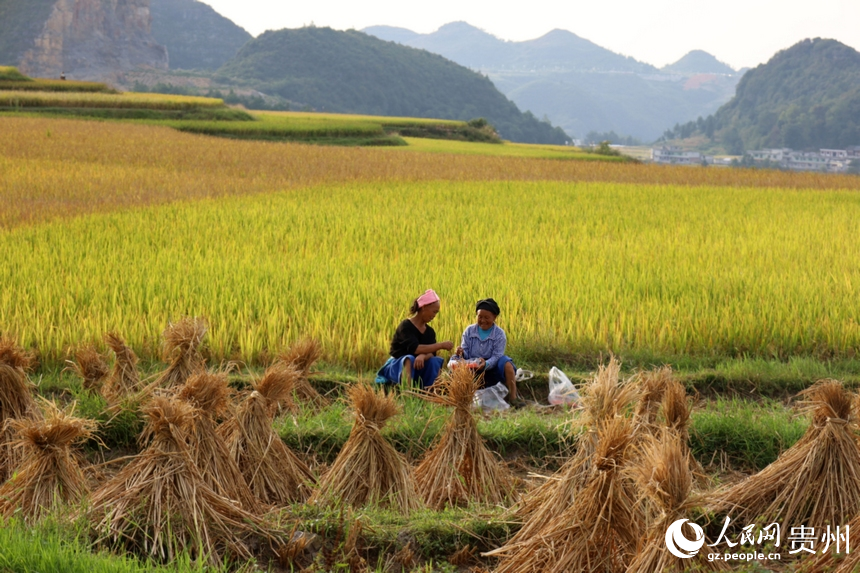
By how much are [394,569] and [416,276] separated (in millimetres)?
4202

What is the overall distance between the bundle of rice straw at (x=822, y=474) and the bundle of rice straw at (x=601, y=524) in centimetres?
54

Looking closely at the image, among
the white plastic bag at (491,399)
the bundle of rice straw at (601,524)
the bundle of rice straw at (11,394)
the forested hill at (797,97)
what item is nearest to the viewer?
the bundle of rice straw at (601,524)

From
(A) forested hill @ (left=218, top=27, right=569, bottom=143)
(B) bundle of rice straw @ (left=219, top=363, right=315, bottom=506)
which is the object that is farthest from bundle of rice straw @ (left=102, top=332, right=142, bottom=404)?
(A) forested hill @ (left=218, top=27, right=569, bottom=143)

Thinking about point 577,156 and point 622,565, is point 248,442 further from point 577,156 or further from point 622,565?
point 577,156

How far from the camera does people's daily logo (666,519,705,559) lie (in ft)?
7.43

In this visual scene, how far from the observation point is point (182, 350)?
13.3 feet

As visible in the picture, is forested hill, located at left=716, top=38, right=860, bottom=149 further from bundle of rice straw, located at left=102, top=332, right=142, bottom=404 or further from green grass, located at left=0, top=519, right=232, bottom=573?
green grass, located at left=0, top=519, right=232, bottom=573

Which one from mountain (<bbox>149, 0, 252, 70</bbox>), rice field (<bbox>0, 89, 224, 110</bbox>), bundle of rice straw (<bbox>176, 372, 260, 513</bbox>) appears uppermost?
mountain (<bbox>149, 0, 252, 70</bbox>)

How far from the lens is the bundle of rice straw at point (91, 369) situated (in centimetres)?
452

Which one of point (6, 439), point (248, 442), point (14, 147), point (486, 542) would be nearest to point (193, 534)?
point (248, 442)

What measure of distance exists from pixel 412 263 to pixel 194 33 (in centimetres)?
13789

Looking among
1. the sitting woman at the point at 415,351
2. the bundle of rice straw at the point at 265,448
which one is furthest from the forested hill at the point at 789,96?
the bundle of rice straw at the point at 265,448

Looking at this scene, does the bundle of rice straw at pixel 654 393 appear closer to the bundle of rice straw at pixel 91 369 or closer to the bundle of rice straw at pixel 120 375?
the bundle of rice straw at pixel 120 375

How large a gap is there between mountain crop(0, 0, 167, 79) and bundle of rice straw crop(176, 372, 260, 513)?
9514cm
